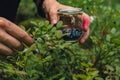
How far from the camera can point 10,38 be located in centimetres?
183

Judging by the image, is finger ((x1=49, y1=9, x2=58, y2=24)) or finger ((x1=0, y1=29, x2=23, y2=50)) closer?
finger ((x1=0, y1=29, x2=23, y2=50))

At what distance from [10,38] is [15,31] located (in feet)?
0.12

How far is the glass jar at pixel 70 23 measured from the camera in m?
2.05

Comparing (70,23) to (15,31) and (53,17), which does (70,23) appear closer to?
(53,17)

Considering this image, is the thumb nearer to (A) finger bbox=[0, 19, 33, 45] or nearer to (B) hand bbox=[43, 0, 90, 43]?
(B) hand bbox=[43, 0, 90, 43]

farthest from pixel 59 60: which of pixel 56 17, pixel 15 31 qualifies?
pixel 56 17

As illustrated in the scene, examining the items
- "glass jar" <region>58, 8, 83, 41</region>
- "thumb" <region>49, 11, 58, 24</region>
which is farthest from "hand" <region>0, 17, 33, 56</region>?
"thumb" <region>49, 11, 58, 24</region>

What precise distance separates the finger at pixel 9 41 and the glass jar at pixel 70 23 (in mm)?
263

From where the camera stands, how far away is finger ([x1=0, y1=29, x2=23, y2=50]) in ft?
5.93

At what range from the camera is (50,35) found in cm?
183

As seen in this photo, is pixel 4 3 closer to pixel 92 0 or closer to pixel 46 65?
pixel 92 0

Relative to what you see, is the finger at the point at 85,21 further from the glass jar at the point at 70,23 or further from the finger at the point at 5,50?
the finger at the point at 5,50

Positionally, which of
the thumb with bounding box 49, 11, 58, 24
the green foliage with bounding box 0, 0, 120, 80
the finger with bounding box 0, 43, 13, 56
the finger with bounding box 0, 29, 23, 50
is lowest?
the green foliage with bounding box 0, 0, 120, 80

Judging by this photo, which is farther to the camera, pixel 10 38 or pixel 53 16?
pixel 53 16
